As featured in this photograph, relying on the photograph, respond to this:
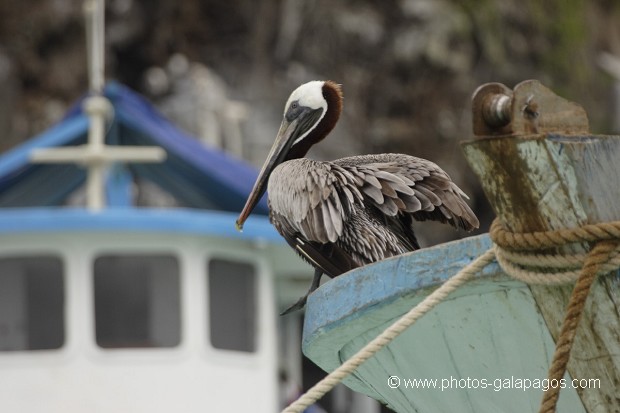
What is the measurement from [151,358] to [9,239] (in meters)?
1.34

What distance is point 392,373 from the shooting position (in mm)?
3648

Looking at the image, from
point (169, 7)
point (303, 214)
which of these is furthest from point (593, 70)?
point (303, 214)

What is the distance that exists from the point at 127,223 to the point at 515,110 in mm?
7951

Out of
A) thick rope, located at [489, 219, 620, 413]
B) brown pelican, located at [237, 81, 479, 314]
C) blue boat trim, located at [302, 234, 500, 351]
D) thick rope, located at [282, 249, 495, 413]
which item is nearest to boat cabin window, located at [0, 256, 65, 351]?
brown pelican, located at [237, 81, 479, 314]

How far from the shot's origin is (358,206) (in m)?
4.66

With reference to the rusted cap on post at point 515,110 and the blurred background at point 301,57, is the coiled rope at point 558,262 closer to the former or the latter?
the rusted cap on post at point 515,110

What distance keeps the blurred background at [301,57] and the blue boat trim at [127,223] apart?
21.9 ft

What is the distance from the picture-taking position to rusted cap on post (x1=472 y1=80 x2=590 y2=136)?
9.30 ft

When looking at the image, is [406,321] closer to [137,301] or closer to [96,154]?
[137,301]

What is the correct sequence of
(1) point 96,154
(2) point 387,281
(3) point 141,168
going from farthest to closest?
(3) point 141,168, (1) point 96,154, (2) point 387,281

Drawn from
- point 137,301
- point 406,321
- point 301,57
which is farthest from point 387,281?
point 301,57

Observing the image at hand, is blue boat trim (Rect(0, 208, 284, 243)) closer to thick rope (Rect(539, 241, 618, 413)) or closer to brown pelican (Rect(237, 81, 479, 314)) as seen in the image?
brown pelican (Rect(237, 81, 479, 314))

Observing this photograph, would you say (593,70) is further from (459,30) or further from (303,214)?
(303,214)

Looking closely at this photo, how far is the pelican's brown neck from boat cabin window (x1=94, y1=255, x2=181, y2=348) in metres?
5.21
